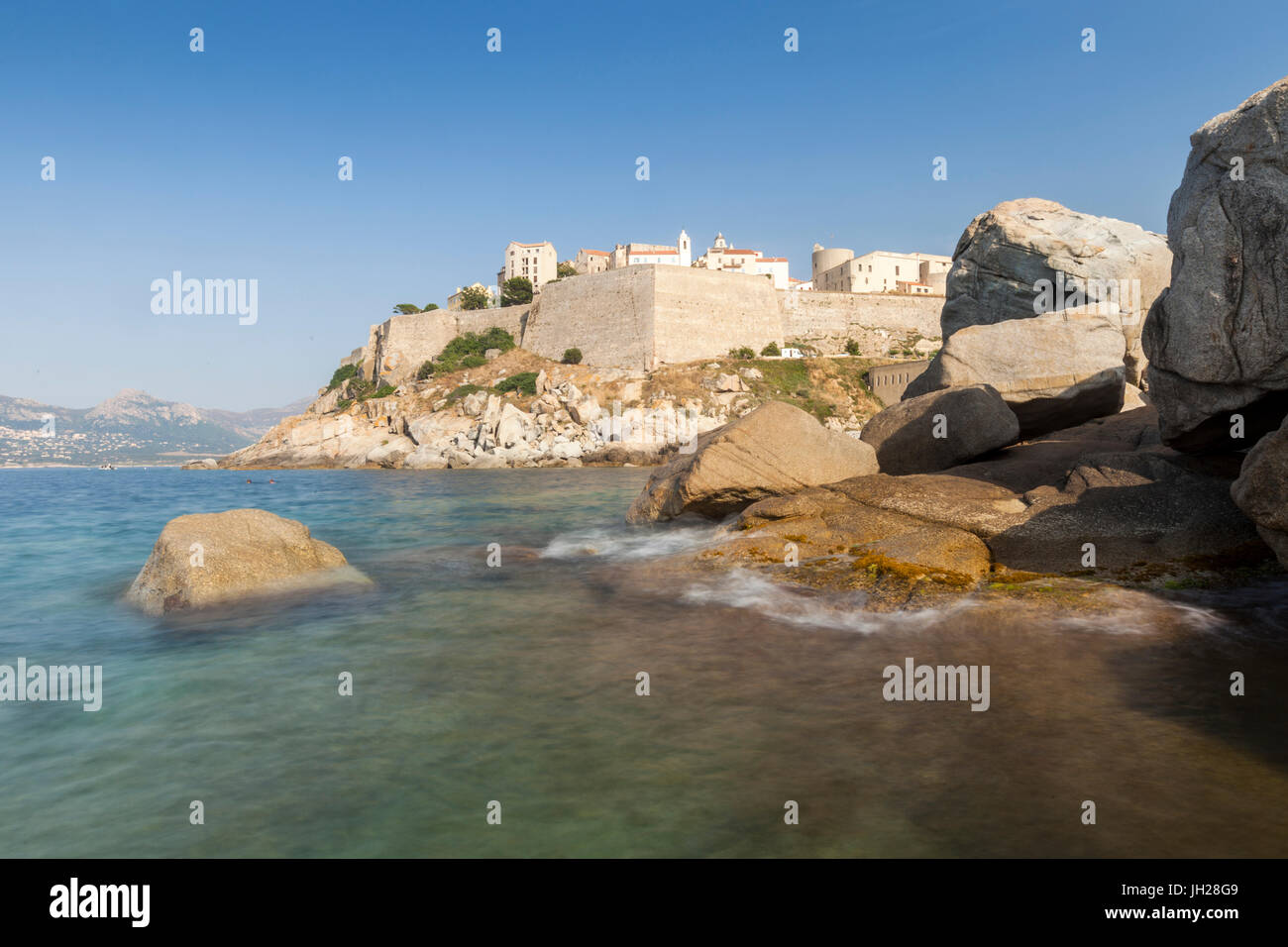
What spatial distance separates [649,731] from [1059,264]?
1503 cm

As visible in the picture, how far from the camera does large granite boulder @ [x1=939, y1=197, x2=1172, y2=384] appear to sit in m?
15.6

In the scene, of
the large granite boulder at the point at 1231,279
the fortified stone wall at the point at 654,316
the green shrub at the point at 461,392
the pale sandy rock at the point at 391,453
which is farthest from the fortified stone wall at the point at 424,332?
the large granite boulder at the point at 1231,279

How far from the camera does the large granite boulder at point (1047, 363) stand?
13156mm

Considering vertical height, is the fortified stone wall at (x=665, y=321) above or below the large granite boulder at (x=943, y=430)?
above

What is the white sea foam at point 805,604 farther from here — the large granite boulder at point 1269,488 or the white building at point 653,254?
the white building at point 653,254

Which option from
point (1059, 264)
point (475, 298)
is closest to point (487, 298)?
point (475, 298)

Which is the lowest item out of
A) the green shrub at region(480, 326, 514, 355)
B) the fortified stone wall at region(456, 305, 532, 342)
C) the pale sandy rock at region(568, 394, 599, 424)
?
the pale sandy rock at region(568, 394, 599, 424)

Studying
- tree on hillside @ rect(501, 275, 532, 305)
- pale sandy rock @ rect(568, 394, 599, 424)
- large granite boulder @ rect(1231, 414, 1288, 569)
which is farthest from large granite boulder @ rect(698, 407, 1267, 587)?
tree on hillside @ rect(501, 275, 532, 305)

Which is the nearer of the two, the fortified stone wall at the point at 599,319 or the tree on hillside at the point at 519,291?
the fortified stone wall at the point at 599,319

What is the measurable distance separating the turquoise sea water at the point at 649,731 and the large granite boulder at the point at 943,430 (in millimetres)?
4895

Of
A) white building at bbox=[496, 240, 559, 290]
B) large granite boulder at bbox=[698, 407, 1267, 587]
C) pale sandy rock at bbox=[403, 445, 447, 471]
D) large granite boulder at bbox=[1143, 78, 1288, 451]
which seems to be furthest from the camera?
white building at bbox=[496, 240, 559, 290]

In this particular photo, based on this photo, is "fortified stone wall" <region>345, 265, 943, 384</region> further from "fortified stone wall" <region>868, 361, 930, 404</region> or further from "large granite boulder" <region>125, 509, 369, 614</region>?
"large granite boulder" <region>125, 509, 369, 614</region>

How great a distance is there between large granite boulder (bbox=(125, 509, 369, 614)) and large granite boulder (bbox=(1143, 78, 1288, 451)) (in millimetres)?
11868
